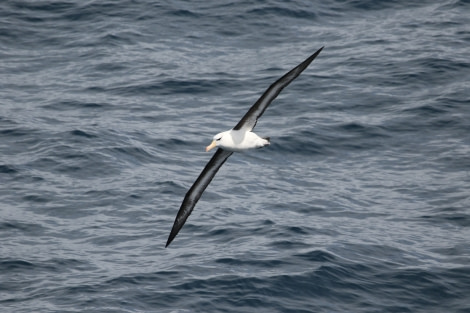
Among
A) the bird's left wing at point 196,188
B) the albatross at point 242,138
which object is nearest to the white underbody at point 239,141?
the albatross at point 242,138

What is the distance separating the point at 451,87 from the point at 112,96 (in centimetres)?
911

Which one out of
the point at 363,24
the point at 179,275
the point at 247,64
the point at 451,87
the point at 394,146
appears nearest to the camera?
the point at 179,275

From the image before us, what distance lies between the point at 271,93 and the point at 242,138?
1329 mm

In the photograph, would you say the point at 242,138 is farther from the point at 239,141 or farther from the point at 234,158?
the point at 234,158

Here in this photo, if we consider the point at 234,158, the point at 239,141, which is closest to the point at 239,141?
the point at 239,141

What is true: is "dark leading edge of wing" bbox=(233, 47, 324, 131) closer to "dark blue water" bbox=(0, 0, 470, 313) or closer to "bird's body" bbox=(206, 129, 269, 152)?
"bird's body" bbox=(206, 129, 269, 152)

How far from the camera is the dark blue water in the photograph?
15.8 metres

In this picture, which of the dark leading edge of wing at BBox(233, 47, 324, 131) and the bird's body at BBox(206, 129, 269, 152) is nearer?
the dark leading edge of wing at BBox(233, 47, 324, 131)

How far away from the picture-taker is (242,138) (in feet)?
46.7

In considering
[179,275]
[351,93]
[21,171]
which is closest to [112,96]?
[21,171]

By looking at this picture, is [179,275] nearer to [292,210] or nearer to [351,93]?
[292,210]

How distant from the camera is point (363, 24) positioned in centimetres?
2738

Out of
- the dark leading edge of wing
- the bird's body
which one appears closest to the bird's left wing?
the bird's body

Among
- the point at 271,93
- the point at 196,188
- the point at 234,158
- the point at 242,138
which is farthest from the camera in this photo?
the point at 234,158
